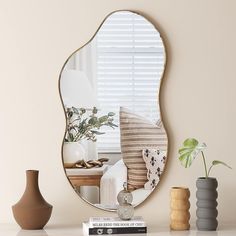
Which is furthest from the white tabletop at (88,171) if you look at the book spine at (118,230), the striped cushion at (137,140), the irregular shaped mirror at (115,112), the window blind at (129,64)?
the book spine at (118,230)

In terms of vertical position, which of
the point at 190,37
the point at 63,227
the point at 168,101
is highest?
the point at 190,37

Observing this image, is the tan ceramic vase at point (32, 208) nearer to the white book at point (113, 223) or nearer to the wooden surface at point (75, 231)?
the wooden surface at point (75, 231)

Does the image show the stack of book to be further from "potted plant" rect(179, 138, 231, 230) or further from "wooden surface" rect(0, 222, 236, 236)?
"potted plant" rect(179, 138, 231, 230)

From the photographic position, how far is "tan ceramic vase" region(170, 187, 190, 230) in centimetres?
267

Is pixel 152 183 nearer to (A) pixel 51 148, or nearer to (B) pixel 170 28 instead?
(A) pixel 51 148

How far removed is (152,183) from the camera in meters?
2.82

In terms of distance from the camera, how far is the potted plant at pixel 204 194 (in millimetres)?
2645

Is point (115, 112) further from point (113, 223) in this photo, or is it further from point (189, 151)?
point (113, 223)

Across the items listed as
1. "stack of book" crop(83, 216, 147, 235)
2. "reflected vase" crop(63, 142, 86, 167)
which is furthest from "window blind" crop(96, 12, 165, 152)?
"stack of book" crop(83, 216, 147, 235)

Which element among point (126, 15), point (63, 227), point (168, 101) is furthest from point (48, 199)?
point (126, 15)

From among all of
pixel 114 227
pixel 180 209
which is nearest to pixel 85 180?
pixel 114 227

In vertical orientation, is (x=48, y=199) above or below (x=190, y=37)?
below

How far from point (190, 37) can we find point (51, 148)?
30.6 inches

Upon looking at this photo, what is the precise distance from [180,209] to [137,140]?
355 millimetres
